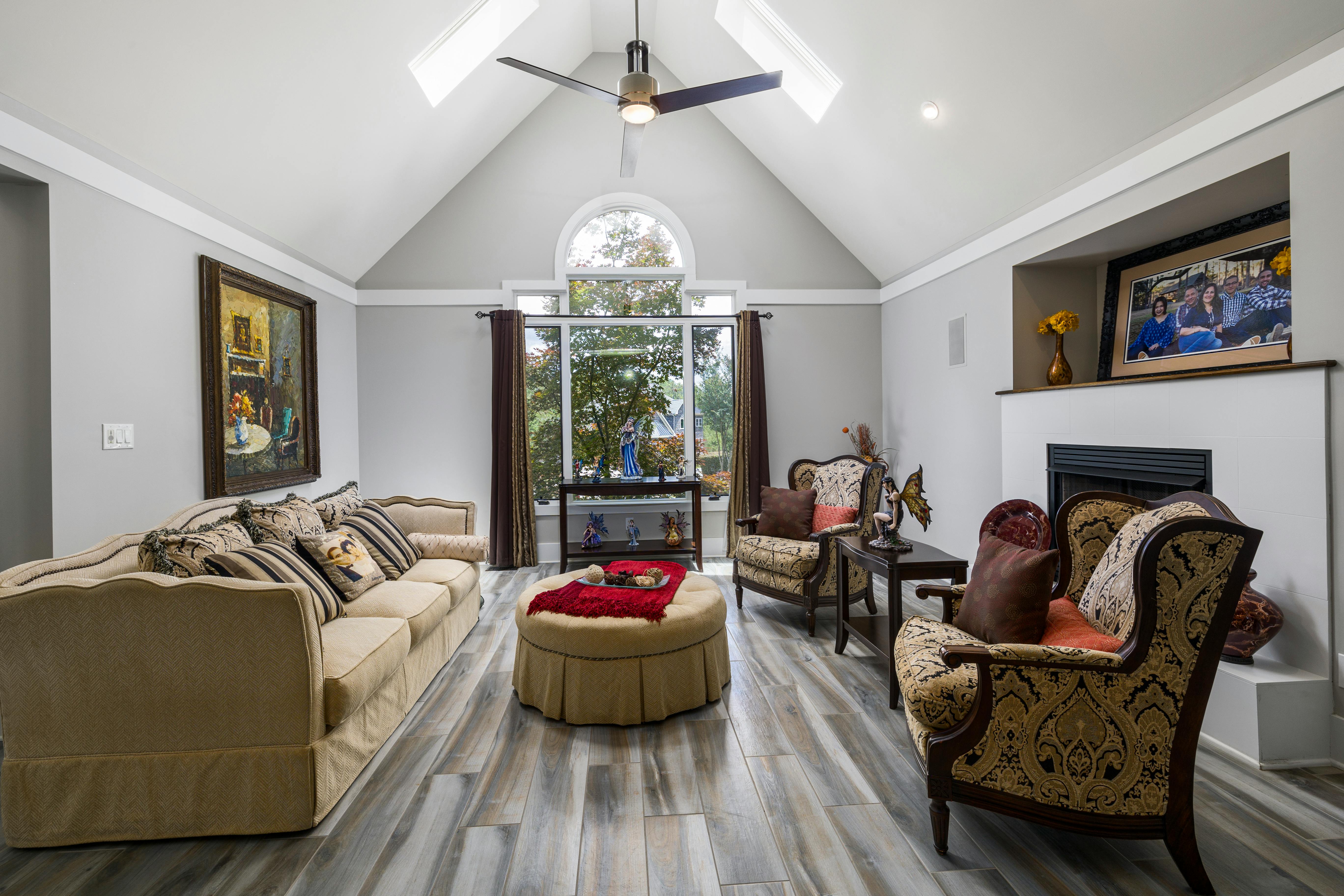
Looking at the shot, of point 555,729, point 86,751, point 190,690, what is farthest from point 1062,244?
point 86,751

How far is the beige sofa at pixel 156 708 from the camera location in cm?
190

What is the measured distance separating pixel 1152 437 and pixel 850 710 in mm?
1996

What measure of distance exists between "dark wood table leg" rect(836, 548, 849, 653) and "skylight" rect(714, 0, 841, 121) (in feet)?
10.3

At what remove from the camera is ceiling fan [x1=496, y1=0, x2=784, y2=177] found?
9.87ft

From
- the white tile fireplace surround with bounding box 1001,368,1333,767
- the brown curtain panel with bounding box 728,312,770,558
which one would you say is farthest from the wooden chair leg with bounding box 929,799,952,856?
the brown curtain panel with bounding box 728,312,770,558

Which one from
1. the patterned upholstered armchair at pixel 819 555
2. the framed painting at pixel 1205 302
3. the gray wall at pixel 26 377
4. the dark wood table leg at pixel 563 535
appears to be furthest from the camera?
the dark wood table leg at pixel 563 535

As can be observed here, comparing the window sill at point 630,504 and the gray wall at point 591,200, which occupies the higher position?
the gray wall at point 591,200

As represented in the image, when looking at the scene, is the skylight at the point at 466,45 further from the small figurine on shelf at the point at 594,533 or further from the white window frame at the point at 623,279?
the small figurine on shelf at the point at 594,533

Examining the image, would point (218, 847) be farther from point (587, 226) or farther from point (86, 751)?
point (587, 226)

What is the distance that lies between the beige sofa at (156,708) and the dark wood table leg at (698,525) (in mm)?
3535

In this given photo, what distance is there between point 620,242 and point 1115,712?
17.3 ft

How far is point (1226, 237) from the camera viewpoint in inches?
126

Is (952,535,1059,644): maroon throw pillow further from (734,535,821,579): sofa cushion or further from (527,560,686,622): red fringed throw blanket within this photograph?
(734,535,821,579): sofa cushion

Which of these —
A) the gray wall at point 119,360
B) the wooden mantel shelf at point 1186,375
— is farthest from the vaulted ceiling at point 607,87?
the wooden mantel shelf at point 1186,375
